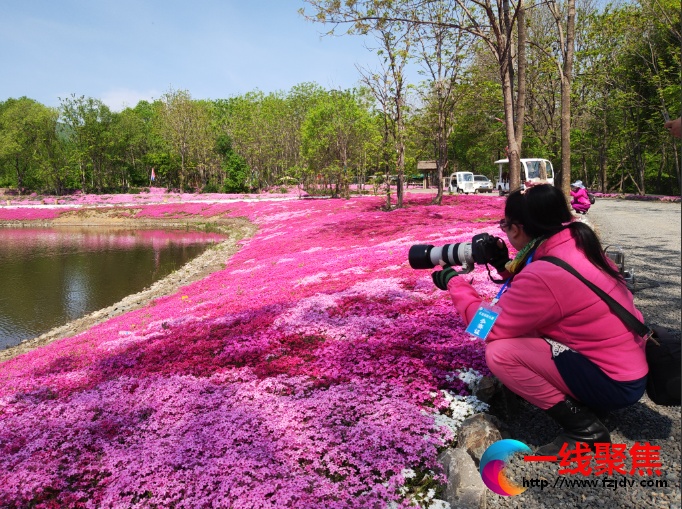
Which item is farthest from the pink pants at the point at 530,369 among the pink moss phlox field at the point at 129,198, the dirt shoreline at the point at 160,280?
the pink moss phlox field at the point at 129,198

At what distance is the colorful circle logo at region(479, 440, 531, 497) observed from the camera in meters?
2.52

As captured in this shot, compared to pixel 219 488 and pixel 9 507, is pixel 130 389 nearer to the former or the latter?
pixel 9 507

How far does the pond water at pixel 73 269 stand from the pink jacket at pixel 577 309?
1093 centimetres

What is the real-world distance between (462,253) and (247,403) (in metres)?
2.54

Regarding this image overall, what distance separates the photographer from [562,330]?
250 centimetres

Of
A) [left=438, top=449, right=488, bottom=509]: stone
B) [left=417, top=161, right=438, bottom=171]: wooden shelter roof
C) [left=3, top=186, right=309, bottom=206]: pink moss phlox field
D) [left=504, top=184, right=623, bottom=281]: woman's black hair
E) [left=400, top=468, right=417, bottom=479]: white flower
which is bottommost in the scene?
[left=400, top=468, right=417, bottom=479]: white flower

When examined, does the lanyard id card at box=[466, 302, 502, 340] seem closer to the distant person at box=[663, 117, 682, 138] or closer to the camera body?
the camera body

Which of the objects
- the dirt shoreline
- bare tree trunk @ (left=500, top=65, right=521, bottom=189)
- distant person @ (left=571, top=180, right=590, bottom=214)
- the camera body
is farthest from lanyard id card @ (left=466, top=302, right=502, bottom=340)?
distant person @ (left=571, top=180, right=590, bottom=214)

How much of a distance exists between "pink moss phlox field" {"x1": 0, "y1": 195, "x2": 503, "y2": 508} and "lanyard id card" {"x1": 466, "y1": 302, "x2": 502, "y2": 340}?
1.09 m

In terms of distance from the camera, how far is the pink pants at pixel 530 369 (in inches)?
102

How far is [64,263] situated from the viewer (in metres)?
18.7

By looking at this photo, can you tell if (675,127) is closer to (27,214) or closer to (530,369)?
(530,369)

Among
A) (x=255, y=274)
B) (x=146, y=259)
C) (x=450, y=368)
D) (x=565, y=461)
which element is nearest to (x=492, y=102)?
(x=255, y=274)

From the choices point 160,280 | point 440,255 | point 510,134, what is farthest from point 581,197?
point 160,280
